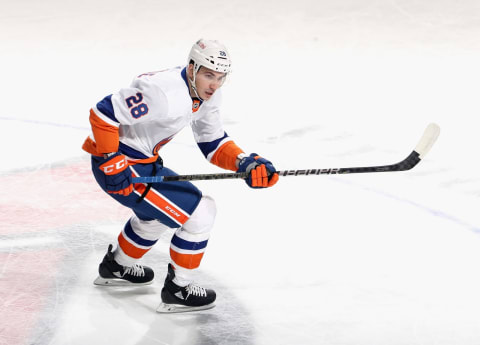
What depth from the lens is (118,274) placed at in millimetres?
3039

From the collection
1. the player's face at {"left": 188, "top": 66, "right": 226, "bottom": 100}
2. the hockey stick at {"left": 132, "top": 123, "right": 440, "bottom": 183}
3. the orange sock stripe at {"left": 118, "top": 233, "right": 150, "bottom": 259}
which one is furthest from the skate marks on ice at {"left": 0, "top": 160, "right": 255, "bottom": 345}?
the player's face at {"left": 188, "top": 66, "right": 226, "bottom": 100}

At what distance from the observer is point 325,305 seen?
2900mm

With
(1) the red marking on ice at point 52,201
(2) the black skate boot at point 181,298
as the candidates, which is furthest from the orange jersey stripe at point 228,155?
(1) the red marking on ice at point 52,201

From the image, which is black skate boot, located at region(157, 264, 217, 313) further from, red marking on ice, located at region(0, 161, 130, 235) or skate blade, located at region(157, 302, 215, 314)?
red marking on ice, located at region(0, 161, 130, 235)

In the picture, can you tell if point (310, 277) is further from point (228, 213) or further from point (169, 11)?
point (169, 11)

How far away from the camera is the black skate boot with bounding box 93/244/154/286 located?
119 inches

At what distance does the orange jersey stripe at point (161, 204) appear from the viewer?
2.72 meters

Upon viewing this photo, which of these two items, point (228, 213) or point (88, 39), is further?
point (88, 39)

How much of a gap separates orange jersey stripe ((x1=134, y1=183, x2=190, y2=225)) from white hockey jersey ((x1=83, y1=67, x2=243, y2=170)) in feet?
0.35

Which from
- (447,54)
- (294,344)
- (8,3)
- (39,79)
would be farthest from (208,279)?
(8,3)

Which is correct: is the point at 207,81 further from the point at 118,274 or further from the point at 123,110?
the point at 118,274

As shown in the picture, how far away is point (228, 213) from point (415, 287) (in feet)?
3.54

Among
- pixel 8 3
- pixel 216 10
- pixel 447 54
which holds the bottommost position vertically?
pixel 8 3

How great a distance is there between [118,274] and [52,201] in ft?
3.27
